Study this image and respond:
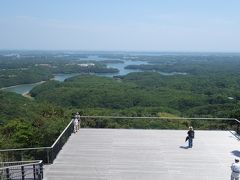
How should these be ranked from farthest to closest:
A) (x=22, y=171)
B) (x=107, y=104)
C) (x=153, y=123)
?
(x=107, y=104)
(x=153, y=123)
(x=22, y=171)

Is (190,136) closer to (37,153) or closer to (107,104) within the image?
(37,153)

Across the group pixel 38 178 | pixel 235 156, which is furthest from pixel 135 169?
pixel 235 156

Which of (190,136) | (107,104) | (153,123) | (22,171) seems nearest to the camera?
(22,171)

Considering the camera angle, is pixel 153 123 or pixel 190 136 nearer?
pixel 190 136

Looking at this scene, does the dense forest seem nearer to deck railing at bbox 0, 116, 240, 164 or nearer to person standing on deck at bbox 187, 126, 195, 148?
deck railing at bbox 0, 116, 240, 164

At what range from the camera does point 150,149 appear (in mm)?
14633

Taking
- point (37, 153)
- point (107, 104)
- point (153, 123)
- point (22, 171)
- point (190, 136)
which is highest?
point (22, 171)

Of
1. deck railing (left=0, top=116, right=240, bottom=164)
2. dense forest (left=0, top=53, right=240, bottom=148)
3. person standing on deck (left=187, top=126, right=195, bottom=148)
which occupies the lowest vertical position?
dense forest (left=0, top=53, right=240, bottom=148)

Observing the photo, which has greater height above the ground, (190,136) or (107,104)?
(190,136)

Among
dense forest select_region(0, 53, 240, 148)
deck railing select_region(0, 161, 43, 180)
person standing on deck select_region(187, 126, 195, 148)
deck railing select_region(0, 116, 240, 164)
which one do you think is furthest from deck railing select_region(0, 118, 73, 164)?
person standing on deck select_region(187, 126, 195, 148)

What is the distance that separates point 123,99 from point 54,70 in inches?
4351

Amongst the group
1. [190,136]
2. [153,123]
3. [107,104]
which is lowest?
[107,104]

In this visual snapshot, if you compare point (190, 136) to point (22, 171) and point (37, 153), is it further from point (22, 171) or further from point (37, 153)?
point (22, 171)

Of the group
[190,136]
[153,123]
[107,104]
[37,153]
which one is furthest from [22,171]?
[107,104]
